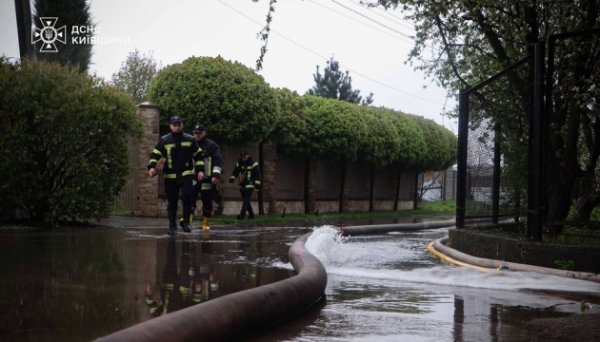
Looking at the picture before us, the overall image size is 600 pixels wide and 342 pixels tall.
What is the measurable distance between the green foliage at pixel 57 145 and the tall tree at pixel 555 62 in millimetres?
6705

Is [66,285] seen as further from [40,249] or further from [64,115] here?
[64,115]

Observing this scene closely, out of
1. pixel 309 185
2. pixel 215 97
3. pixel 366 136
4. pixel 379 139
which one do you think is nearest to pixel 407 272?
pixel 215 97

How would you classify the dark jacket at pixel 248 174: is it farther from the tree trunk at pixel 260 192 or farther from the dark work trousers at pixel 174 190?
the dark work trousers at pixel 174 190

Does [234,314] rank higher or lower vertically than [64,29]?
lower

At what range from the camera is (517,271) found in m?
9.45

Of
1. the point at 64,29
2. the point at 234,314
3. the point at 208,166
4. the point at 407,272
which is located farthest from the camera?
the point at 64,29

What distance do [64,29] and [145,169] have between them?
22.8m

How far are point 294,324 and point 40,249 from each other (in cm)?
566

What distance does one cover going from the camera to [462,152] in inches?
510

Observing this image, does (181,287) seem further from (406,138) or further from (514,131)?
(406,138)

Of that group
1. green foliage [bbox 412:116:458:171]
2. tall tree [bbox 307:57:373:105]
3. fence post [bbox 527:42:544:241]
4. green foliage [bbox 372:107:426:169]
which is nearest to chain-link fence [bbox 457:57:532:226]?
fence post [bbox 527:42:544:241]

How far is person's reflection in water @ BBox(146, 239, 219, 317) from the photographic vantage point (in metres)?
6.20

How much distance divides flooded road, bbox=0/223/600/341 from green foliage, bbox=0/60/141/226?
3.16m

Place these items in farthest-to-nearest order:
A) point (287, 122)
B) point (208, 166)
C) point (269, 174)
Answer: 1. point (269, 174)
2. point (287, 122)
3. point (208, 166)
